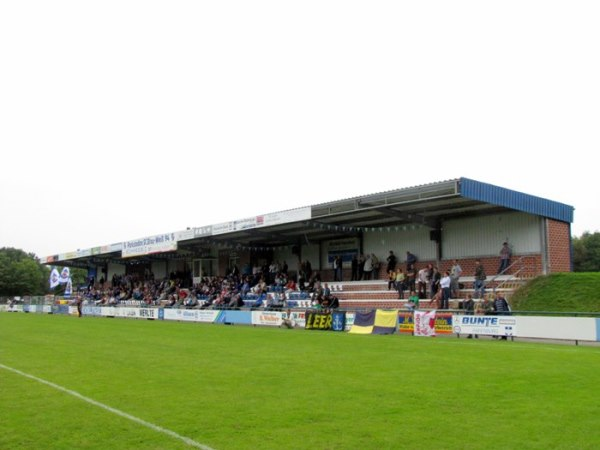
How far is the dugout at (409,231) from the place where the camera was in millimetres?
27000

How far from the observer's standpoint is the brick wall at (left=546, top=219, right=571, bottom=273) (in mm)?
27469

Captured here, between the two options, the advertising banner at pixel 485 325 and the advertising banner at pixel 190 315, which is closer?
the advertising banner at pixel 485 325

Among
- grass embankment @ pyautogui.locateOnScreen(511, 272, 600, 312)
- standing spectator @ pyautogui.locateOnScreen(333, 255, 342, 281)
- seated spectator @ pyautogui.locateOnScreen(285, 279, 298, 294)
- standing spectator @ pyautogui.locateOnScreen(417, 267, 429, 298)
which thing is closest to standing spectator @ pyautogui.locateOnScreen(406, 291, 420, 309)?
standing spectator @ pyautogui.locateOnScreen(417, 267, 429, 298)

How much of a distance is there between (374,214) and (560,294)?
32.2 ft

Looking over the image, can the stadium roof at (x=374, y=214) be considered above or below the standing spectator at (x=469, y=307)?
above

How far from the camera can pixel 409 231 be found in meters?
33.6

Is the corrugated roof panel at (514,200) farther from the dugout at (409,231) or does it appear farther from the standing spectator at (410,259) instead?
the standing spectator at (410,259)

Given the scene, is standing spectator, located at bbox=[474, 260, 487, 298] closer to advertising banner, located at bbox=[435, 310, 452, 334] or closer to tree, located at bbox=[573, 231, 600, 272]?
advertising banner, located at bbox=[435, 310, 452, 334]

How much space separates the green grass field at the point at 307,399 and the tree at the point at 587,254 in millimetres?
58687

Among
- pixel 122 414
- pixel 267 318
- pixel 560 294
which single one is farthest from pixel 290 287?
pixel 122 414

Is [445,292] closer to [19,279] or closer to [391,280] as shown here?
[391,280]

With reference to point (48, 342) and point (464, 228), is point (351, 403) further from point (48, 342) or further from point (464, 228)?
point (464, 228)

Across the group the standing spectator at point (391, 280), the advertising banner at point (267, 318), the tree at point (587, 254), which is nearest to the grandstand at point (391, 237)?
the standing spectator at point (391, 280)

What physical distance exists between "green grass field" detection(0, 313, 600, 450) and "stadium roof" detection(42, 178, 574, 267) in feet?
33.7
